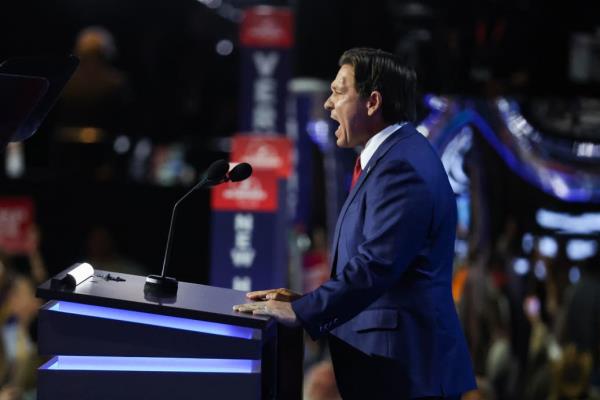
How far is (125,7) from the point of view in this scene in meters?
12.4

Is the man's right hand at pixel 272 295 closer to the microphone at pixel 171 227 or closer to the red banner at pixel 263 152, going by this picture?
the microphone at pixel 171 227

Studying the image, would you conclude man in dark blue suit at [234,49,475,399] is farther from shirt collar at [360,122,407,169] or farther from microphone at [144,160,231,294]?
microphone at [144,160,231,294]

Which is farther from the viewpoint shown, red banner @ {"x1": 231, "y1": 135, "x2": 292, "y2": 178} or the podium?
red banner @ {"x1": 231, "y1": 135, "x2": 292, "y2": 178}

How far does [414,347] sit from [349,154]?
389 cm

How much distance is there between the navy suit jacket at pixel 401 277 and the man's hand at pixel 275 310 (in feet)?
0.06

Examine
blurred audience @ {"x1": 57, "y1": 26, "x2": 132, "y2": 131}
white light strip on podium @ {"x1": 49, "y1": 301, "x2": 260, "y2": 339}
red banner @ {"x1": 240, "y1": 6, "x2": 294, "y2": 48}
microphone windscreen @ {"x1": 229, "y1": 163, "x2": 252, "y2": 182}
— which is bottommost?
white light strip on podium @ {"x1": 49, "y1": 301, "x2": 260, "y2": 339}

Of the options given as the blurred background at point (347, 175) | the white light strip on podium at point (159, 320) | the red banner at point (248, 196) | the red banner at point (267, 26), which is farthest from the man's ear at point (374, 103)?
the red banner at point (267, 26)

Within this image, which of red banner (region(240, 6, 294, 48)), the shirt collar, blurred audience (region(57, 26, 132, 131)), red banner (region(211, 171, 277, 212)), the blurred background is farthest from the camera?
blurred audience (region(57, 26, 132, 131))

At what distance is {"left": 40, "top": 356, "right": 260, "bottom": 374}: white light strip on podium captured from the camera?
2195mm

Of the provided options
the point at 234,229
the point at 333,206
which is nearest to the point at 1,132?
the point at 234,229

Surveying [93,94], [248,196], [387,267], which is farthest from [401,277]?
[93,94]

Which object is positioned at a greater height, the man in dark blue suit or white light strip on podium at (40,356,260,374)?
the man in dark blue suit

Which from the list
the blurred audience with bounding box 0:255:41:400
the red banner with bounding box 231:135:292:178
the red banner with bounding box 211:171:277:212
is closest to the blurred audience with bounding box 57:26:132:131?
the blurred audience with bounding box 0:255:41:400

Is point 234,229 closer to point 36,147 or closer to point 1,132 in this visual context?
point 1,132
